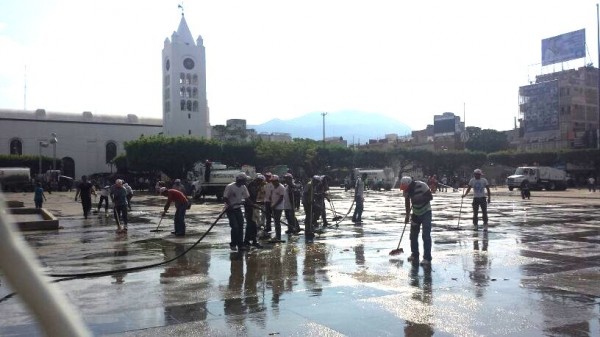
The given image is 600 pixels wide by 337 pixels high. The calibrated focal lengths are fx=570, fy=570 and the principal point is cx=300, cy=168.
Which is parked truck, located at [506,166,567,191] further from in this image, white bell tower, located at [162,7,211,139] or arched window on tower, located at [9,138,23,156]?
arched window on tower, located at [9,138,23,156]

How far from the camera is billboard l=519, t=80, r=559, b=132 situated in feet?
243

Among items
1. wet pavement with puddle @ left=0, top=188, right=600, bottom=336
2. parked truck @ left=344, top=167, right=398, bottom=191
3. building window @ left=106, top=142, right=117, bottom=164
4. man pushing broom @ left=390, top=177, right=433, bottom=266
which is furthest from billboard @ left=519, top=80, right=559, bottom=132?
man pushing broom @ left=390, top=177, right=433, bottom=266

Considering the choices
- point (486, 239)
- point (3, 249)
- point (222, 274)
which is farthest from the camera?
point (486, 239)

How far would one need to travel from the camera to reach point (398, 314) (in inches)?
241

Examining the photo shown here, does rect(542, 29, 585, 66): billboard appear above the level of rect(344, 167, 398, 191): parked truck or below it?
above

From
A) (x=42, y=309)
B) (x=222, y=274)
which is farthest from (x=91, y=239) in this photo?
(x=42, y=309)

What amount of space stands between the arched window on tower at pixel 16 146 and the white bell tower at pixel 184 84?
64.5 feet

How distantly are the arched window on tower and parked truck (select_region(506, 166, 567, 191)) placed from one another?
63636 millimetres

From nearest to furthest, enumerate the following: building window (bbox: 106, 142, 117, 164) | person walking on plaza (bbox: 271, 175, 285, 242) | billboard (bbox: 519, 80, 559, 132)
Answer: person walking on plaza (bbox: 271, 175, 285, 242) → billboard (bbox: 519, 80, 559, 132) → building window (bbox: 106, 142, 117, 164)

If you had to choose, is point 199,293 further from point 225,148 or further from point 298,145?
point 298,145

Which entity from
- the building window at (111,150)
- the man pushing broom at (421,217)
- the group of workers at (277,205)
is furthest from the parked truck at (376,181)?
the man pushing broom at (421,217)

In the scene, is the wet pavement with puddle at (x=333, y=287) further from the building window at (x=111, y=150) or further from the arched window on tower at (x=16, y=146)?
the building window at (x=111, y=150)

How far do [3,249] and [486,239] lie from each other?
1252cm

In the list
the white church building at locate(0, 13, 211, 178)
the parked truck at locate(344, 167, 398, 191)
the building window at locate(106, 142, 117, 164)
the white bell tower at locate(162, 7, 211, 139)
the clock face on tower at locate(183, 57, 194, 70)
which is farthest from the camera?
the building window at locate(106, 142, 117, 164)
